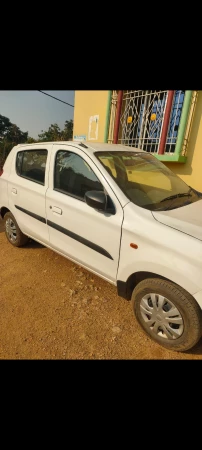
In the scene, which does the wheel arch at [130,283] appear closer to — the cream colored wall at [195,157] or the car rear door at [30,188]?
the car rear door at [30,188]

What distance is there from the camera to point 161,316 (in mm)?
1891

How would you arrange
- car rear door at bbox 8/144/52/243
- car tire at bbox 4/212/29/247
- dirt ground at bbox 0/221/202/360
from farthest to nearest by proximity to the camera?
1. car tire at bbox 4/212/29/247
2. car rear door at bbox 8/144/52/243
3. dirt ground at bbox 0/221/202/360

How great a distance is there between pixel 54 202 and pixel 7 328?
53.2 inches

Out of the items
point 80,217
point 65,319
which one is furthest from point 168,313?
point 80,217

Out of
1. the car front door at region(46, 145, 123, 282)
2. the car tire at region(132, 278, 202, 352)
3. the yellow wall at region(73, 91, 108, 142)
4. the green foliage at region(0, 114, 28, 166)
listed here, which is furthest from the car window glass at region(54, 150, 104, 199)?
the green foliage at region(0, 114, 28, 166)

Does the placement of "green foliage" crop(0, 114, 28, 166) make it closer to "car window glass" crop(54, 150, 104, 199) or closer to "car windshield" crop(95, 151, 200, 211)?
"car window glass" crop(54, 150, 104, 199)

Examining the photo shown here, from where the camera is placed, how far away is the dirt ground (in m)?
1.93

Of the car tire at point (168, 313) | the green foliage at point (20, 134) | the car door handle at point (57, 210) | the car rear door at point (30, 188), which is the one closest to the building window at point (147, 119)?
the car rear door at point (30, 188)

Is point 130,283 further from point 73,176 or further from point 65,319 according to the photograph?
point 73,176

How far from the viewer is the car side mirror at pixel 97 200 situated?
200 centimetres

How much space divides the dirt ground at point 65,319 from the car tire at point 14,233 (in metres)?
0.44

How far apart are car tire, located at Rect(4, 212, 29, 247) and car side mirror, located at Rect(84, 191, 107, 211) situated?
179cm
